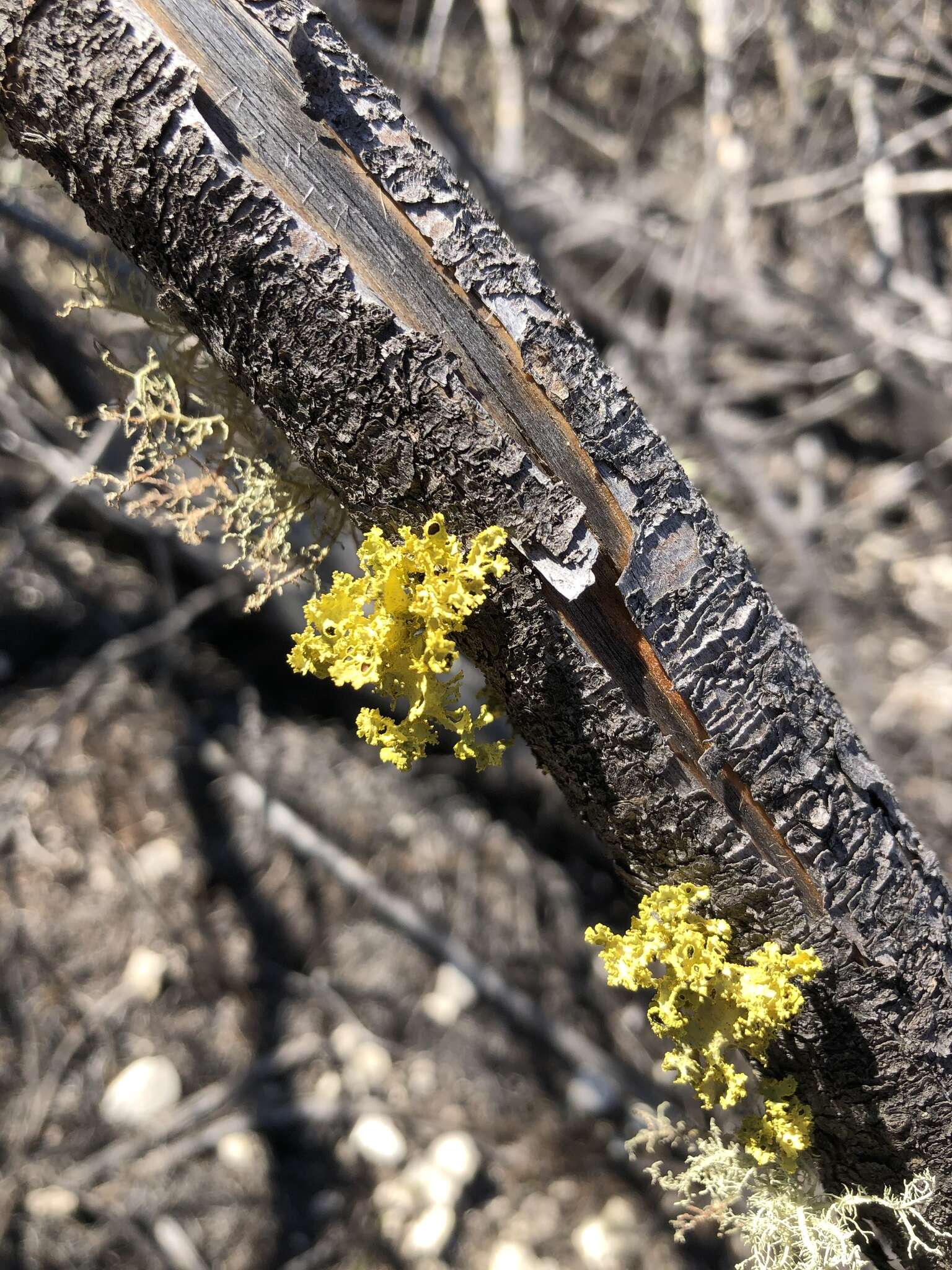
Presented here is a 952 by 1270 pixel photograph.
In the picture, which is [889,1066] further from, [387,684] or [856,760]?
[387,684]

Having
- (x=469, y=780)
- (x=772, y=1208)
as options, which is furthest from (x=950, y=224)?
(x=772, y=1208)

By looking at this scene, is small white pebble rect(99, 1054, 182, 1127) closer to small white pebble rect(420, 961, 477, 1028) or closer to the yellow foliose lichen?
small white pebble rect(420, 961, 477, 1028)

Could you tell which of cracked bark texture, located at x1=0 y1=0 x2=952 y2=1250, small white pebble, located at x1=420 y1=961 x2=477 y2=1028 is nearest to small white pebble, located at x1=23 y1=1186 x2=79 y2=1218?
small white pebble, located at x1=420 y1=961 x2=477 y2=1028

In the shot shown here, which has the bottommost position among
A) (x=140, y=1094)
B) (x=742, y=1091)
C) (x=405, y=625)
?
(x=742, y=1091)

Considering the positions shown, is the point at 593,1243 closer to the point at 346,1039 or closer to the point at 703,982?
the point at 346,1039

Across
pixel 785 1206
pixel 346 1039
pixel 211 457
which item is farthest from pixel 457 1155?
pixel 211 457

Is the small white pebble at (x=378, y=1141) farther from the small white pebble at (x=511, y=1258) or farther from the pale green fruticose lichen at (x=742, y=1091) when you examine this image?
the pale green fruticose lichen at (x=742, y=1091)

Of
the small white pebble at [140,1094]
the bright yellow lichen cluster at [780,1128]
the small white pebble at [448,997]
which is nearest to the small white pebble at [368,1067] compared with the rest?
the small white pebble at [448,997]

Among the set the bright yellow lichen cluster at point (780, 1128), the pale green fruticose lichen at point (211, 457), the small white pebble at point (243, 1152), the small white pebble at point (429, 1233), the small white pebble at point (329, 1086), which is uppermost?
the pale green fruticose lichen at point (211, 457)
